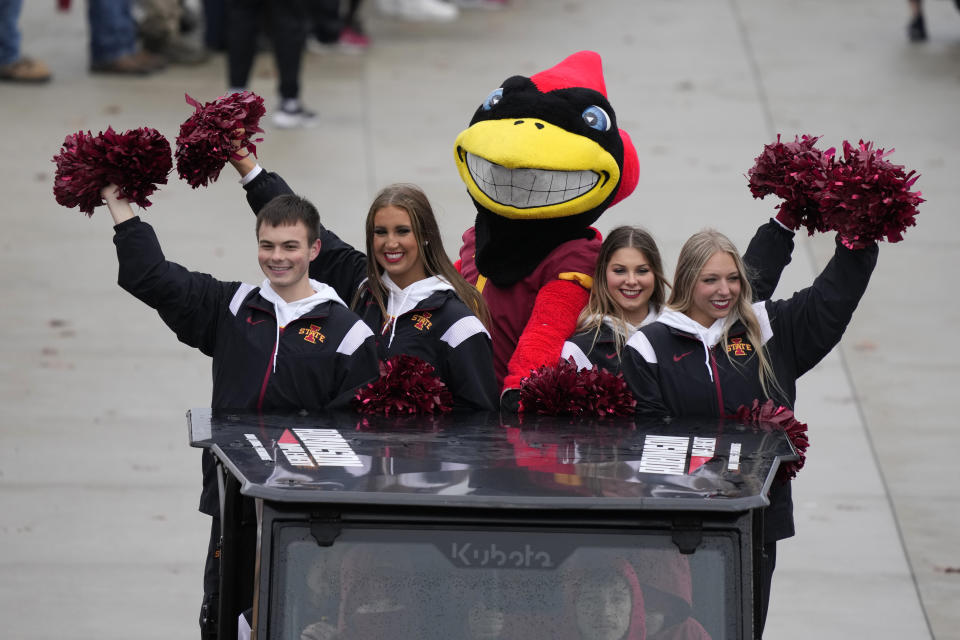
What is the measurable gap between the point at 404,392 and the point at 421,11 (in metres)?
11.4

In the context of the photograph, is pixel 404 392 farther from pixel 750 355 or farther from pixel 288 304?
pixel 750 355

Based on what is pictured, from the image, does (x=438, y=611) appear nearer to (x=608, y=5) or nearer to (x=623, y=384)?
(x=623, y=384)

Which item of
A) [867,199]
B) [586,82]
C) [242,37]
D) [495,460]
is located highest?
[242,37]

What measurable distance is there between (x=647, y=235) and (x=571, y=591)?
2.15 metres

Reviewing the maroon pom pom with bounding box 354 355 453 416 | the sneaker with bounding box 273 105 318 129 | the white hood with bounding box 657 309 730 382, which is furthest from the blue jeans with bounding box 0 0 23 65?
the white hood with bounding box 657 309 730 382

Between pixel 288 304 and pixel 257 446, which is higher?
pixel 288 304

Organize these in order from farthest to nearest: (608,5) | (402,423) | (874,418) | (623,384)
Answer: (608,5) < (874,418) < (623,384) < (402,423)

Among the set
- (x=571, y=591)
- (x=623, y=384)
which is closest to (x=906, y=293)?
(x=623, y=384)

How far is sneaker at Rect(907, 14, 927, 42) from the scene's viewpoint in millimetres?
14633

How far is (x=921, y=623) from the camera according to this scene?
672cm

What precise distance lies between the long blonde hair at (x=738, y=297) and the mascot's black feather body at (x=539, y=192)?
1.46 feet

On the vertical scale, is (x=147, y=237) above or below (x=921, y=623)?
A: above

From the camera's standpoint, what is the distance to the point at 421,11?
50.4ft

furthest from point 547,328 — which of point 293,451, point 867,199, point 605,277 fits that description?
point 293,451
